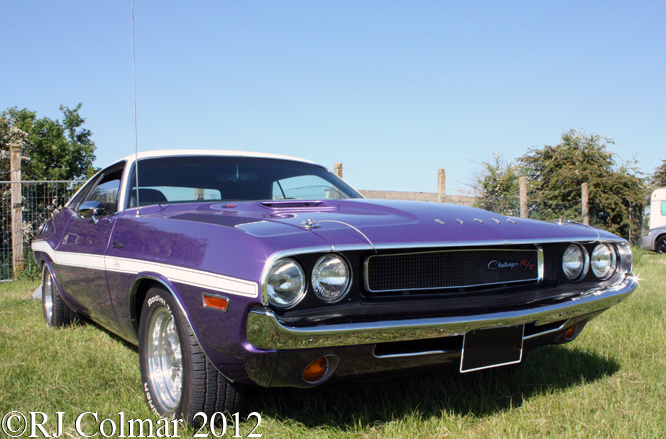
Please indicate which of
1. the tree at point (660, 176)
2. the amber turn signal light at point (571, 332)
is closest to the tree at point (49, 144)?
the amber turn signal light at point (571, 332)

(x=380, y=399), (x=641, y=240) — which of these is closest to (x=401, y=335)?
(x=380, y=399)

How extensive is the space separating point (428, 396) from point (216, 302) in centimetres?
124

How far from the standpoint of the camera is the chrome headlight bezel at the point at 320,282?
6.21 ft

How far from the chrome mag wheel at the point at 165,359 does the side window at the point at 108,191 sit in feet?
3.22

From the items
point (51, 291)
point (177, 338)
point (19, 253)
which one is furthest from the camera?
point (19, 253)

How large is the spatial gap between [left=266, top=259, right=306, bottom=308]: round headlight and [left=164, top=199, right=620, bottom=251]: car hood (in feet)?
0.41

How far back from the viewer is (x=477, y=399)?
8.40ft

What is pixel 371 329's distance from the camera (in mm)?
1812

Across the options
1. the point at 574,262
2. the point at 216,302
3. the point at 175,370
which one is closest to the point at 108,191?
the point at 175,370

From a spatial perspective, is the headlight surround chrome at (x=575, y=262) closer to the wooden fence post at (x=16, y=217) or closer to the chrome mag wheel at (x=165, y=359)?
the chrome mag wheel at (x=165, y=359)

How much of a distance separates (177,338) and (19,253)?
6631 millimetres

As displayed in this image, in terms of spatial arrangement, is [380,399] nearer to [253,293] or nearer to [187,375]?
[187,375]

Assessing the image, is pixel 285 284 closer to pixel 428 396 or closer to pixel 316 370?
pixel 316 370

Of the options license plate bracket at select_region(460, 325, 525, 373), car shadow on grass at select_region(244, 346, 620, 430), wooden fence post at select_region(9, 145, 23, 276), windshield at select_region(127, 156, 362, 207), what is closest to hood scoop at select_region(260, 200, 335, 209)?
windshield at select_region(127, 156, 362, 207)
